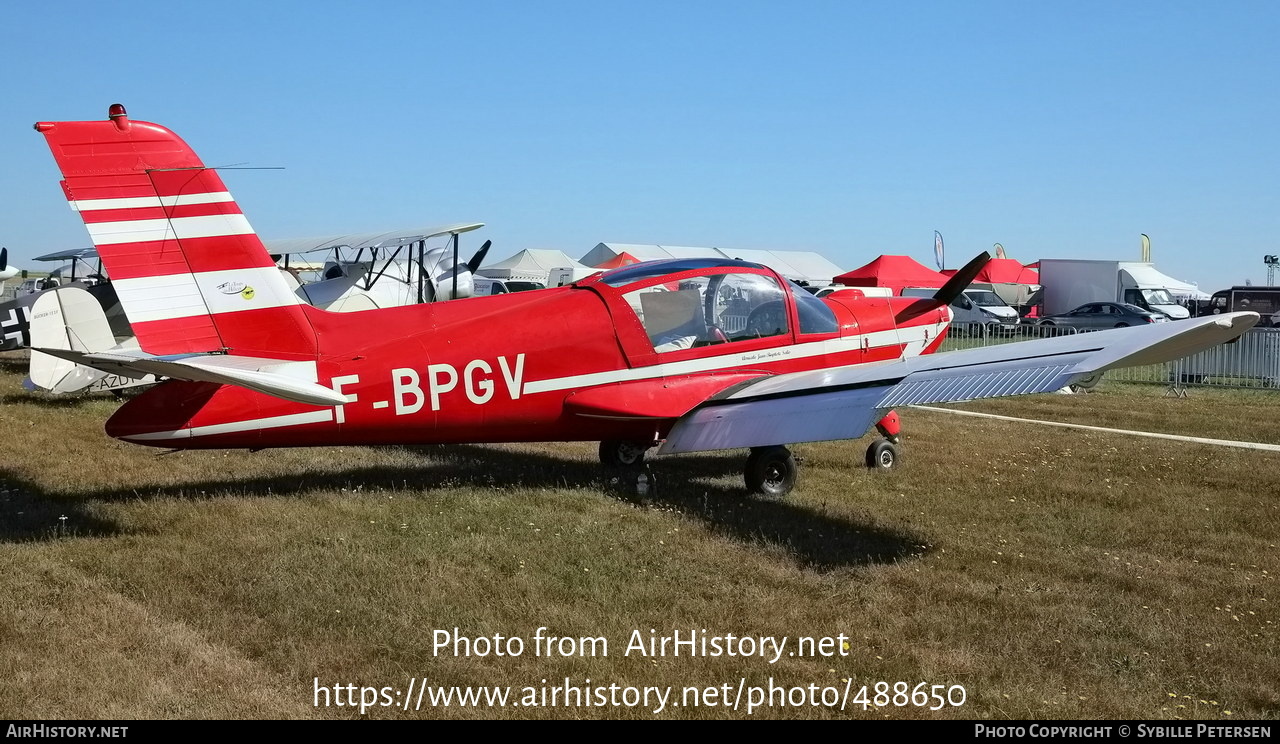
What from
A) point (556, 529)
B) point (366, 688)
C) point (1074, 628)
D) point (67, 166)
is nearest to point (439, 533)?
point (556, 529)

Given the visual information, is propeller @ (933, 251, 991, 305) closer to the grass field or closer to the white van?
the grass field

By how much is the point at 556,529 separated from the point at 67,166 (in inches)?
156

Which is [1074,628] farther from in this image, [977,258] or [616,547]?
[977,258]

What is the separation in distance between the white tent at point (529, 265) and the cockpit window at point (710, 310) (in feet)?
133

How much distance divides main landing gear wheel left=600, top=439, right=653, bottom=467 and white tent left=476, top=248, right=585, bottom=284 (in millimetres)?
39784

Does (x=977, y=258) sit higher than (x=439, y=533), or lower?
higher

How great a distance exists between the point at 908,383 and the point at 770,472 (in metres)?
1.83

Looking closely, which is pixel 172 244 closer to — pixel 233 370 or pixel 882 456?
pixel 233 370

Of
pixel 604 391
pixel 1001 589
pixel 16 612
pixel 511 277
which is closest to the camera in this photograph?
pixel 16 612

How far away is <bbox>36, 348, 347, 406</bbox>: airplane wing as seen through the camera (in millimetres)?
5562

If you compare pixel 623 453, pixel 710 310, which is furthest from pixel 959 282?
pixel 623 453

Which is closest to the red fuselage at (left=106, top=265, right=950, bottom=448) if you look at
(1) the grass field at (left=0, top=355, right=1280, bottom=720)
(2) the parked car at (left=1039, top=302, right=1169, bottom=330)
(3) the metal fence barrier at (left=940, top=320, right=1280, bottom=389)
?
(1) the grass field at (left=0, top=355, right=1280, bottom=720)

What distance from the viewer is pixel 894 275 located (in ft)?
135

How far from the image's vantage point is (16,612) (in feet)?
17.7
